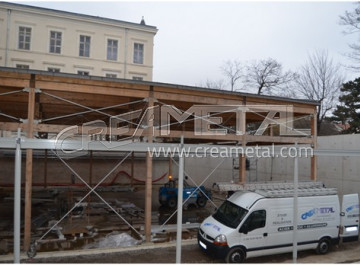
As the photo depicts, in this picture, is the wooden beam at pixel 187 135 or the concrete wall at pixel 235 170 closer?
the wooden beam at pixel 187 135

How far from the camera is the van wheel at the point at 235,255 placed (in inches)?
347

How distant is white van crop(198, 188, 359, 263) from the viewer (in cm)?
897

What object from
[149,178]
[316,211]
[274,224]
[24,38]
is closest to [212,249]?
[274,224]

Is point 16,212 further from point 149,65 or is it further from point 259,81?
point 259,81

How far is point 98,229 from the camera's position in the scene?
40.8 ft

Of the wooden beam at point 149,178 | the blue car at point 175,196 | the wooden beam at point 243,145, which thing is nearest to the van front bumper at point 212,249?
the wooden beam at point 149,178

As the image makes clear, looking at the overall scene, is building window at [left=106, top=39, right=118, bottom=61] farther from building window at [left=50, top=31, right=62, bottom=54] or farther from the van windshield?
the van windshield

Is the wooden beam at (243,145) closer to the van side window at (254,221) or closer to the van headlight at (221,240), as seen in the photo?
the van side window at (254,221)

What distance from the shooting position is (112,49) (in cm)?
3394

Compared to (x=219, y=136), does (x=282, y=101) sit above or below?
above

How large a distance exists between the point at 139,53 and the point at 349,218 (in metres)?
28.9

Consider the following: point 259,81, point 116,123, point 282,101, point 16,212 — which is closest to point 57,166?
point 116,123

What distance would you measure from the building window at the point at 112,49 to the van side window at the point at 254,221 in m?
28.2

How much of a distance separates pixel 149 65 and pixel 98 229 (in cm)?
2528
